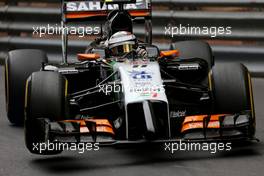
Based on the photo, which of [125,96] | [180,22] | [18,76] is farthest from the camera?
[180,22]

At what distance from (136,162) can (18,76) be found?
7.53ft

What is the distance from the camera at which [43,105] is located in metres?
7.40

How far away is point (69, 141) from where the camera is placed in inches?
279

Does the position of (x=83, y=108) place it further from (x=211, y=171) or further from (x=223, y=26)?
(x=223, y=26)

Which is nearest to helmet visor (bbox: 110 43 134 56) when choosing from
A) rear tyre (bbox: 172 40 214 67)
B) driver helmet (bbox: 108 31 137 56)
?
driver helmet (bbox: 108 31 137 56)

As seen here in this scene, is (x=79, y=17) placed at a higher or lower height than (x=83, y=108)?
higher

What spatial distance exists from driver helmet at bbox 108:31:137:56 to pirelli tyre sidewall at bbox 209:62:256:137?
1.08m

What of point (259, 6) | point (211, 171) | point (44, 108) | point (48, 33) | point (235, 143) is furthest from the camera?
point (48, 33)

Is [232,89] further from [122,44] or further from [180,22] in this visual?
[180,22]

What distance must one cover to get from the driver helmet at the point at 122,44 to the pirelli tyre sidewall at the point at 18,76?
932mm

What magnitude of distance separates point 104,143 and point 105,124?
27 cm

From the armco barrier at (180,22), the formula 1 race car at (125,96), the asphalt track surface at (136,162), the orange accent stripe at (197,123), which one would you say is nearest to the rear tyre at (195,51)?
the formula 1 race car at (125,96)

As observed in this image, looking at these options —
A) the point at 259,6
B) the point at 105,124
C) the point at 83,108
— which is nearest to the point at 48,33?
the point at 259,6

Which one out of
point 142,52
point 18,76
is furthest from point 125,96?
point 18,76
